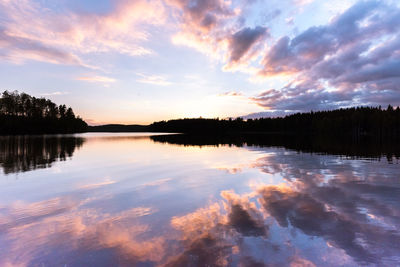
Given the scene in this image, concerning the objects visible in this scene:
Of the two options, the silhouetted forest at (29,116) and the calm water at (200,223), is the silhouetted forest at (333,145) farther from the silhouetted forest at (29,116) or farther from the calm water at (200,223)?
the silhouetted forest at (29,116)

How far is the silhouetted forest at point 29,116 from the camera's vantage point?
12782cm

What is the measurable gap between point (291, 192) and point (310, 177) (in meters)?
6.10

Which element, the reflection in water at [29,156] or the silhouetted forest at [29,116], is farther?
the silhouetted forest at [29,116]

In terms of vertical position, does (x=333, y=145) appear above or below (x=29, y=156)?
above

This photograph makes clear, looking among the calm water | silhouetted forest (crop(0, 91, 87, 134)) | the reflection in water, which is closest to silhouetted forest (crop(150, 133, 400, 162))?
the calm water

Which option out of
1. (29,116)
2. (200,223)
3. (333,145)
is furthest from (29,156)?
(29,116)

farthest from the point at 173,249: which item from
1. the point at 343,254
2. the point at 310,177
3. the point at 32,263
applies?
the point at 310,177

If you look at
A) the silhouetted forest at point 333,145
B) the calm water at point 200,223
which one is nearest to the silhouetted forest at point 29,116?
the silhouetted forest at point 333,145

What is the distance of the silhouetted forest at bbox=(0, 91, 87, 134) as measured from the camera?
419ft

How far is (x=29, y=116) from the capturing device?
140500 mm

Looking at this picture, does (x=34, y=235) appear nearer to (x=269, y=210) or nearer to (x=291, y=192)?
(x=269, y=210)

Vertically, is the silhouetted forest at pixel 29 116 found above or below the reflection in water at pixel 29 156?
above

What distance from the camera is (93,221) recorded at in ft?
32.3

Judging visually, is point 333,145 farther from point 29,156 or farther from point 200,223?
point 29,156
